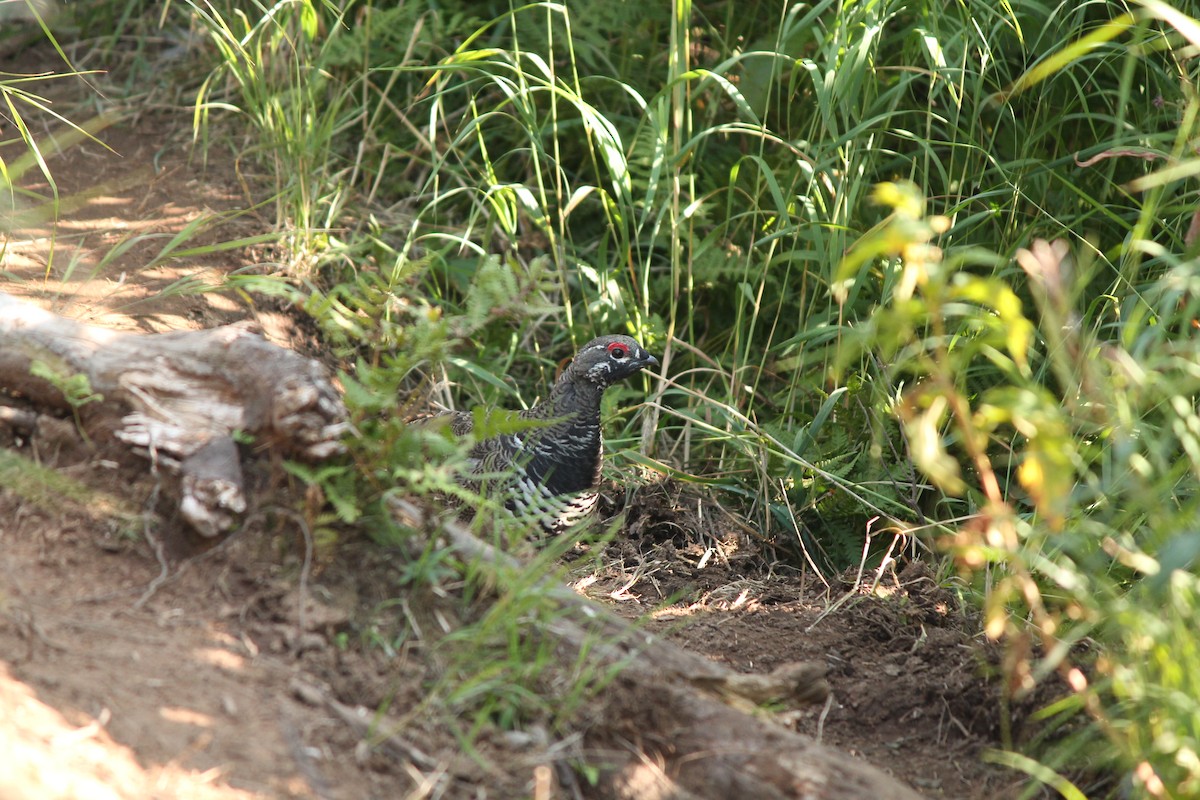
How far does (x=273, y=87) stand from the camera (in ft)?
15.8

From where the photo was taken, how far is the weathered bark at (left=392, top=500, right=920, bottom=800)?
90.2 inches

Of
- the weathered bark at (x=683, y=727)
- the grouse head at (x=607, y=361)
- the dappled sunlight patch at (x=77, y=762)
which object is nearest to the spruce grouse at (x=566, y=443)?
the grouse head at (x=607, y=361)

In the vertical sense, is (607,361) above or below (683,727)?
below

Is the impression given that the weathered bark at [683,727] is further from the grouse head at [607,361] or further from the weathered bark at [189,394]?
the grouse head at [607,361]

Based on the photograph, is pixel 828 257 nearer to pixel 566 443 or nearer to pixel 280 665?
pixel 566 443

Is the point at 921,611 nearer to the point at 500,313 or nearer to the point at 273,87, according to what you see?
the point at 500,313

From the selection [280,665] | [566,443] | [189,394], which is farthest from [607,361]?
[280,665]

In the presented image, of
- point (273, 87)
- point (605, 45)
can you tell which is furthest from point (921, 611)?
point (273, 87)

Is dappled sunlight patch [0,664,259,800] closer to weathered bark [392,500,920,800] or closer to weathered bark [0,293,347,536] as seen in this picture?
weathered bark [0,293,347,536]

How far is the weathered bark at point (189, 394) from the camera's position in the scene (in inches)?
98.9

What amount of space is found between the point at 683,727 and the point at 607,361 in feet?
6.81

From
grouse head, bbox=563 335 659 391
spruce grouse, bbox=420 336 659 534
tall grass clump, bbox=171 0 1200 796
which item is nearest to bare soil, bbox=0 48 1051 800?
tall grass clump, bbox=171 0 1200 796

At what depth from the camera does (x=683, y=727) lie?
7.91ft

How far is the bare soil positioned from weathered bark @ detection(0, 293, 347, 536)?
0.11 m
